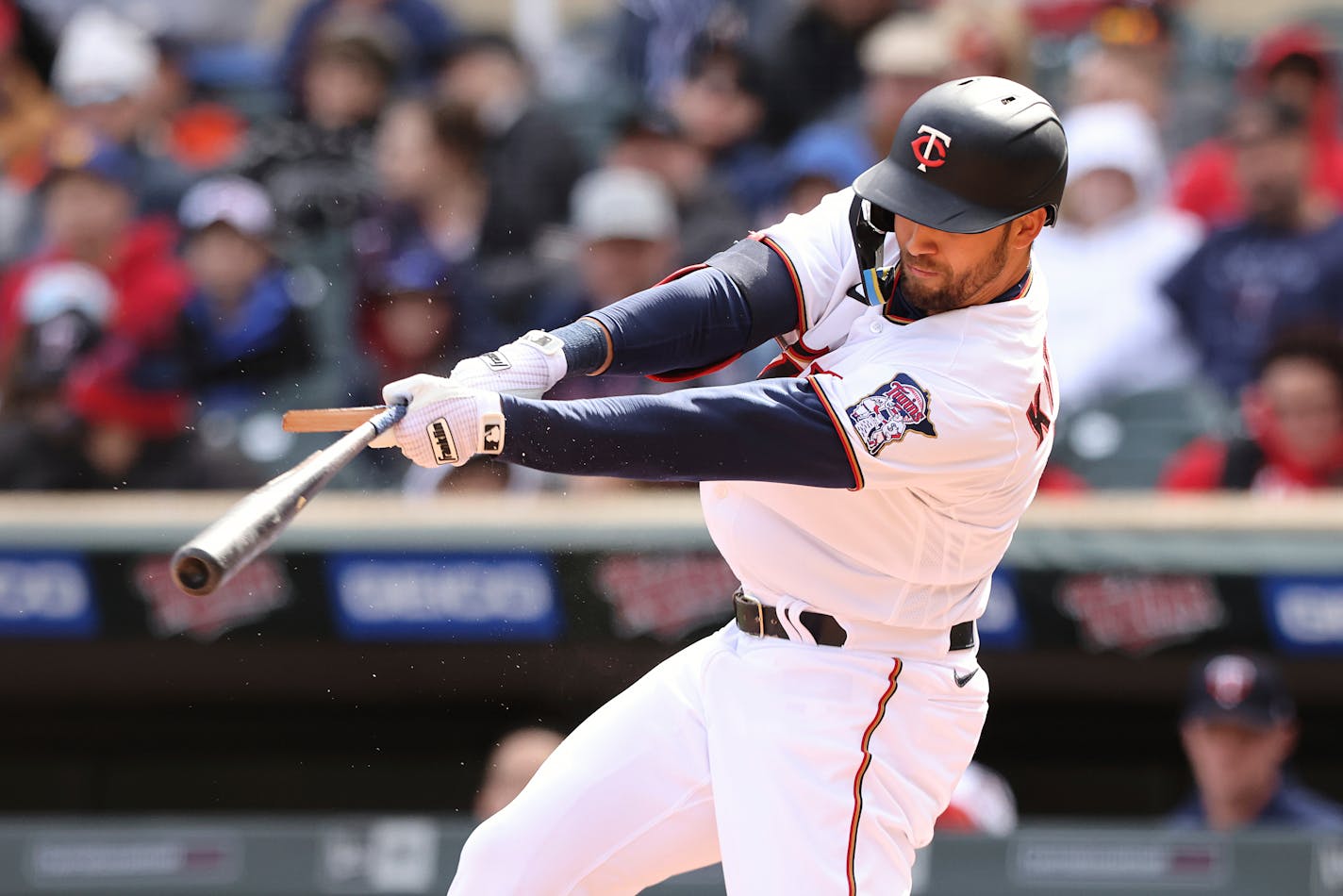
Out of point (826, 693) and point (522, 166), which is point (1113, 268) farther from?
point (826, 693)

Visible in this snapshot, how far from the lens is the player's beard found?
279 cm

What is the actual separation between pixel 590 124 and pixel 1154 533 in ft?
10.7

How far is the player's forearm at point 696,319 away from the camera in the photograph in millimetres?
2959

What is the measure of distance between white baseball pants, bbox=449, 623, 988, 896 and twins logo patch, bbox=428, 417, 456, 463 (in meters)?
0.67

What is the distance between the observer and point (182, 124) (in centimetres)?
770

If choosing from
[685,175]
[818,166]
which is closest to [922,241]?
[818,166]

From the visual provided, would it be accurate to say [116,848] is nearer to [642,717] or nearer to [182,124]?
[642,717]

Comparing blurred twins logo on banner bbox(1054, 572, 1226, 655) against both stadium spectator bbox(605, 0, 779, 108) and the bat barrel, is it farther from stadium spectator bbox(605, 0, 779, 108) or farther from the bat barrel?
the bat barrel

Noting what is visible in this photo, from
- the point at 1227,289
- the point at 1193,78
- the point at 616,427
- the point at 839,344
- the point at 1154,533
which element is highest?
the point at 1193,78

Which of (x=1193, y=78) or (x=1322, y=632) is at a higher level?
(x=1193, y=78)

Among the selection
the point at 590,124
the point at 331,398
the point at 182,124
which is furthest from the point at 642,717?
the point at 182,124

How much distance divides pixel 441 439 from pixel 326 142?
4380mm

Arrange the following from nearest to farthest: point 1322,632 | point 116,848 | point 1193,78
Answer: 1. point 1322,632
2. point 116,848
3. point 1193,78

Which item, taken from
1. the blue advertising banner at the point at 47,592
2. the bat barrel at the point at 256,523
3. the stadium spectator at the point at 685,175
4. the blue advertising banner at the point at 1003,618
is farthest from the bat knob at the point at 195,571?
the stadium spectator at the point at 685,175
